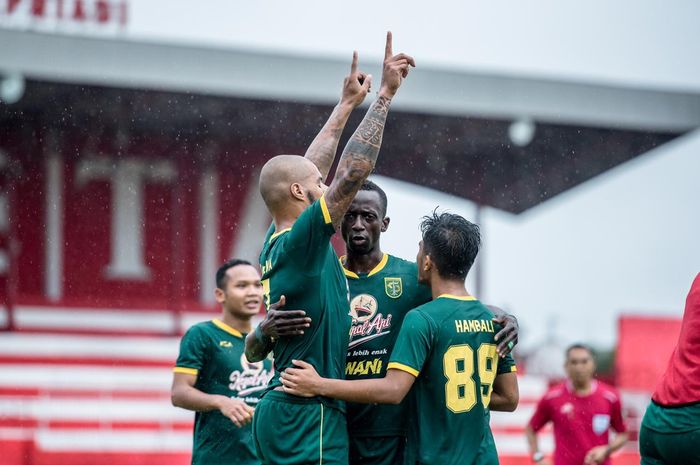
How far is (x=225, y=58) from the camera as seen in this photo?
55.3ft

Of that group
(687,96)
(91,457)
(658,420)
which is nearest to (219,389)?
(658,420)

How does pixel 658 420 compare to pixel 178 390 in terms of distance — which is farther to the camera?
pixel 178 390

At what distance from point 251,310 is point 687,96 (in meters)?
13.8

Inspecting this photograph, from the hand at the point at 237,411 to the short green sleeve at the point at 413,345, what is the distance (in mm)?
1815

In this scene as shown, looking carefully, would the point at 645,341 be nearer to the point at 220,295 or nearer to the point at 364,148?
the point at 220,295

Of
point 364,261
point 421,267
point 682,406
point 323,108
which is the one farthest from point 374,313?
point 323,108

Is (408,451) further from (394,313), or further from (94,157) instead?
(94,157)

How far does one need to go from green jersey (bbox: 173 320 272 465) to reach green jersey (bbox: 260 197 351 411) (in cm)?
219

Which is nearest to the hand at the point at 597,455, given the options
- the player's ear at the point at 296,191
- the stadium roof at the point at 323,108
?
the player's ear at the point at 296,191

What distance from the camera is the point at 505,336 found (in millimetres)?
4820

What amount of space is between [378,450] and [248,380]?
2.18m

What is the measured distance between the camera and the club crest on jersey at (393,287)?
515 cm

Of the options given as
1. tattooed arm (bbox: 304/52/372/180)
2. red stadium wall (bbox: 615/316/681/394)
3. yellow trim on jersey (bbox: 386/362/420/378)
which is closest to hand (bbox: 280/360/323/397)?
yellow trim on jersey (bbox: 386/362/420/378)

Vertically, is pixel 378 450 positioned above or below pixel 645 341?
below
